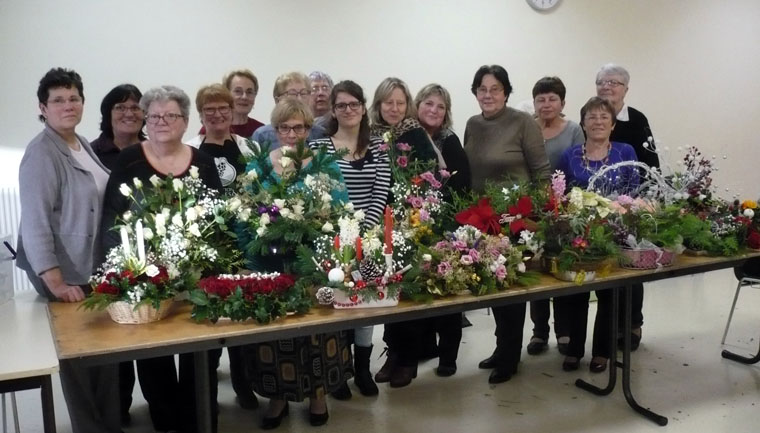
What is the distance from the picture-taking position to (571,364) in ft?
12.4

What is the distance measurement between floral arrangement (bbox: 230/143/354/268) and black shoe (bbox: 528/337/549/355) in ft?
6.53

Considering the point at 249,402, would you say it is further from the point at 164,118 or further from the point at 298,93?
the point at 298,93

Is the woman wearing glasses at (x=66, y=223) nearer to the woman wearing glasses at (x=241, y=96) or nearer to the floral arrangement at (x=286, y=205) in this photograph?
the floral arrangement at (x=286, y=205)

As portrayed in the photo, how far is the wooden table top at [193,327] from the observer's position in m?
1.98

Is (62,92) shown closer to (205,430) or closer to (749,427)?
(205,430)

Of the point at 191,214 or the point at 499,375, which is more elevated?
the point at 191,214

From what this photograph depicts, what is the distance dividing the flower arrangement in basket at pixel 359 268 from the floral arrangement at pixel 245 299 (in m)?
0.13

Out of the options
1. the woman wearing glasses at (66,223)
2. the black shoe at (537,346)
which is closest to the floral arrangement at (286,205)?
the woman wearing glasses at (66,223)

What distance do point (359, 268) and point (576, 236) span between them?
100 centimetres

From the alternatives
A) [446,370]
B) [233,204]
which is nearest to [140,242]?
[233,204]

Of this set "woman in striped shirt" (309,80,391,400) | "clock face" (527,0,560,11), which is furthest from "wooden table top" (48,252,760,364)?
"clock face" (527,0,560,11)

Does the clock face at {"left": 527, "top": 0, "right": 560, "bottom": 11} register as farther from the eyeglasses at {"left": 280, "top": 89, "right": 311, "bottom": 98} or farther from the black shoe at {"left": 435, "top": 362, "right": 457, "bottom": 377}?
the black shoe at {"left": 435, "top": 362, "right": 457, "bottom": 377}

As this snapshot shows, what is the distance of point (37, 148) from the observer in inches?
101

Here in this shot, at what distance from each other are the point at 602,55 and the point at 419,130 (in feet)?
12.3
